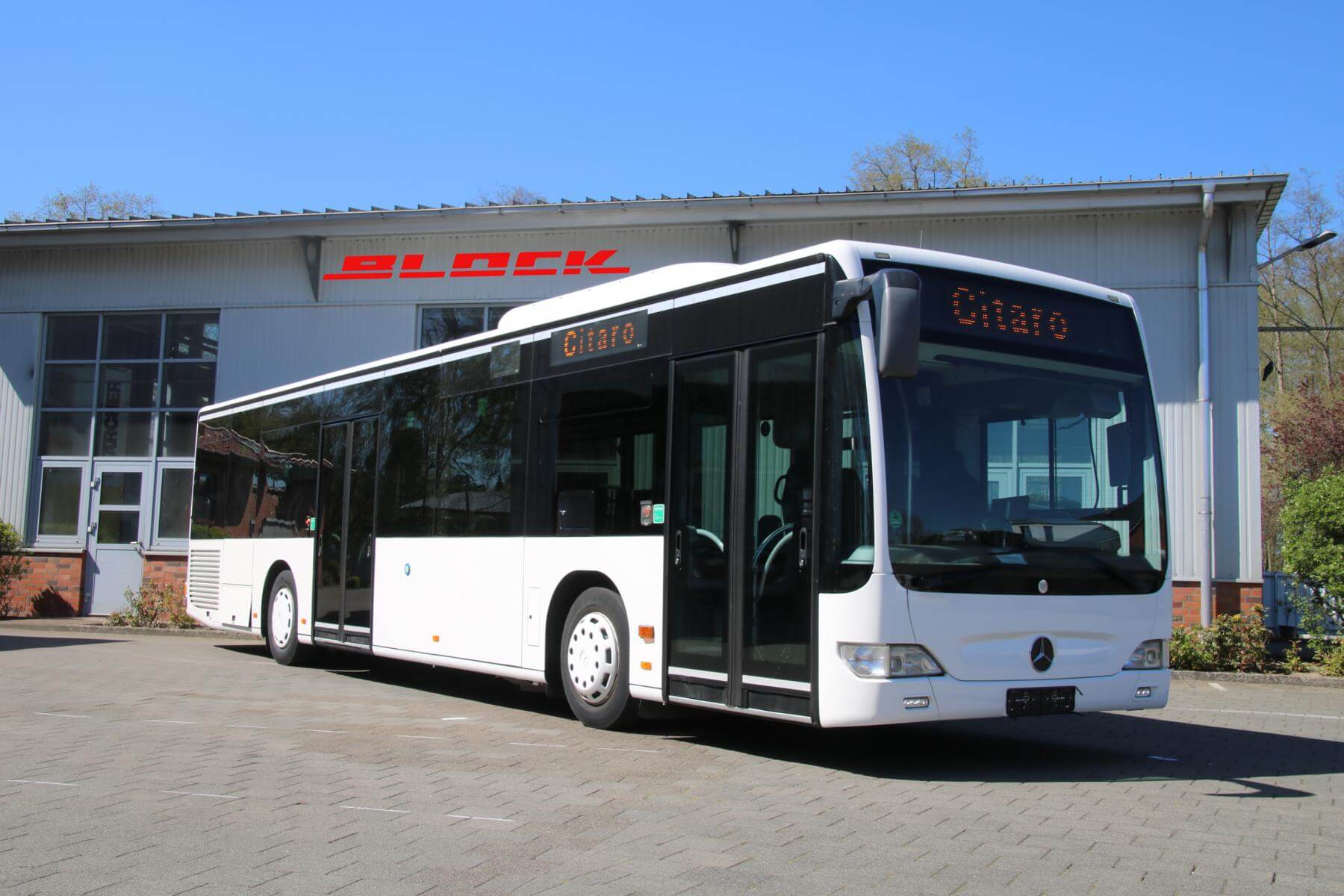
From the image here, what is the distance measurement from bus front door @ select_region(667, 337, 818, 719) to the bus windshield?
0.61 meters

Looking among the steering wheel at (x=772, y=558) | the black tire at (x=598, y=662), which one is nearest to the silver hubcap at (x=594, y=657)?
the black tire at (x=598, y=662)

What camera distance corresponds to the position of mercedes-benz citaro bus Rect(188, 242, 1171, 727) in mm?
6824

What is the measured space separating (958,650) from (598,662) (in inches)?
113

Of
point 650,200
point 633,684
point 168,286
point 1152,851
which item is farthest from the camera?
point 168,286

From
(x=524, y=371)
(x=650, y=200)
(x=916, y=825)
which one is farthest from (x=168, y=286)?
(x=916, y=825)

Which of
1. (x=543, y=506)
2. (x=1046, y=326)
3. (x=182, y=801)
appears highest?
(x=1046, y=326)

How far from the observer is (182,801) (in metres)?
6.10

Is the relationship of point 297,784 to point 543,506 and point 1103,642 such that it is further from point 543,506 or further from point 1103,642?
point 1103,642

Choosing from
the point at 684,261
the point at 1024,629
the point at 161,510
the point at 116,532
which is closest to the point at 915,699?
the point at 1024,629

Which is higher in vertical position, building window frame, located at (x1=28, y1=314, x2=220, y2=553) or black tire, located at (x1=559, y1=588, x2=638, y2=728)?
building window frame, located at (x1=28, y1=314, x2=220, y2=553)

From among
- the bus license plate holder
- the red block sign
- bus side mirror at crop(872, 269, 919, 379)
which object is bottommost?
the bus license plate holder

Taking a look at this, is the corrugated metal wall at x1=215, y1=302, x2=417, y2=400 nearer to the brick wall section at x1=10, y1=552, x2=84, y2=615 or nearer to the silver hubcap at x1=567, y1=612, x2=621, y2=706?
the brick wall section at x1=10, y1=552, x2=84, y2=615

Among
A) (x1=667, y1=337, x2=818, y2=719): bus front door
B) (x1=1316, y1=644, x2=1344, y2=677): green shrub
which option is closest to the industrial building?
(x1=1316, y1=644, x2=1344, y2=677): green shrub

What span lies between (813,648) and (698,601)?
111cm
